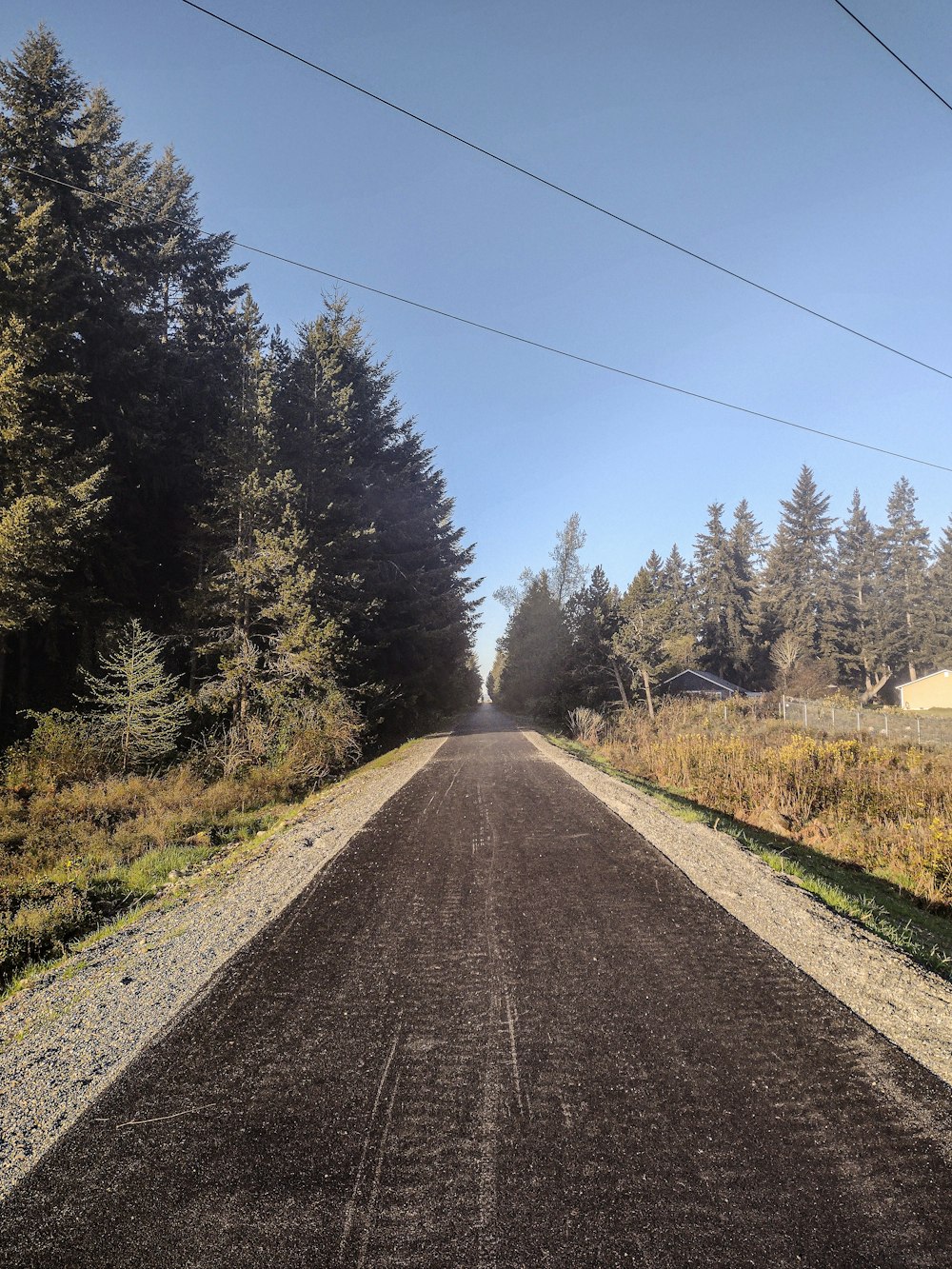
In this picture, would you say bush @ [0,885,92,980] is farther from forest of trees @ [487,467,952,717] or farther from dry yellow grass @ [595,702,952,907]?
forest of trees @ [487,467,952,717]

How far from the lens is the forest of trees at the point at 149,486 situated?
12867 millimetres

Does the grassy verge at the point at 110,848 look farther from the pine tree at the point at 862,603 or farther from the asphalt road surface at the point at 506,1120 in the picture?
the pine tree at the point at 862,603

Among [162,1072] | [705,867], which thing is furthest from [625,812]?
[162,1072]

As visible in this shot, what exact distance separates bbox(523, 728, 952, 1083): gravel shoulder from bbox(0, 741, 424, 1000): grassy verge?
210 inches

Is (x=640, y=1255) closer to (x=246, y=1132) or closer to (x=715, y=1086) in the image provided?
(x=715, y=1086)

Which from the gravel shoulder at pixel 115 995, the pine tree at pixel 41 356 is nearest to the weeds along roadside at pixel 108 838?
the gravel shoulder at pixel 115 995

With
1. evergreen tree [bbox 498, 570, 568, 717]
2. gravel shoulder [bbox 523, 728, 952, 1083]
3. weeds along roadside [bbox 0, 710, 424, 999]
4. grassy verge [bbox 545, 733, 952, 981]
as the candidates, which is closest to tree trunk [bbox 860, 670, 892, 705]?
evergreen tree [bbox 498, 570, 568, 717]

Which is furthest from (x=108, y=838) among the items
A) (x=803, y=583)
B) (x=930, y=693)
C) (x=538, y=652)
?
(x=803, y=583)

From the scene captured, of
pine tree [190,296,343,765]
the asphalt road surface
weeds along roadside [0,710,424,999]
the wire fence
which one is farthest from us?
the wire fence

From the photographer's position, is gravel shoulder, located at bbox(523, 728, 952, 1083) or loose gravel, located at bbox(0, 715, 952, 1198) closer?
loose gravel, located at bbox(0, 715, 952, 1198)

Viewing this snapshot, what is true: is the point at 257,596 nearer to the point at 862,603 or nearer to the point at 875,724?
the point at 875,724

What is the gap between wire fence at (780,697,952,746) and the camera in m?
20.9

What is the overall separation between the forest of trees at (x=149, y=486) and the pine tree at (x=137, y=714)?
0.12m

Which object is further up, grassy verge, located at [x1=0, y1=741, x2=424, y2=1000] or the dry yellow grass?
the dry yellow grass
